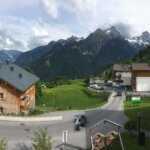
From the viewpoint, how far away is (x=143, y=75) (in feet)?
326

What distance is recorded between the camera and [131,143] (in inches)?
1624

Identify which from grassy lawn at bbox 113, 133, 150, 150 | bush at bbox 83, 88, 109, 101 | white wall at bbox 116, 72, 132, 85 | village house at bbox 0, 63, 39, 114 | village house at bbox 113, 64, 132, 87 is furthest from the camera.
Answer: village house at bbox 113, 64, 132, 87

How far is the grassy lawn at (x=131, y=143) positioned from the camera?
130 feet

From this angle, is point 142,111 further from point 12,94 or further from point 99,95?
point 99,95

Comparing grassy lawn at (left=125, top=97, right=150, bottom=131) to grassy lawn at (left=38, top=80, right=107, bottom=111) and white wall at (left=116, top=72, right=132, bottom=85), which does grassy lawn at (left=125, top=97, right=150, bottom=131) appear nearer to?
grassy lawn at (left=38, top=80, right=107, bottom=111)

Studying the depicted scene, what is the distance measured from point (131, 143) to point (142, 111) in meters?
23.6

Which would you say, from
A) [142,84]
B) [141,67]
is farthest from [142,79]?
[141,67]

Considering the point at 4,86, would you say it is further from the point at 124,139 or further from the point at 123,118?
the point at 124,139

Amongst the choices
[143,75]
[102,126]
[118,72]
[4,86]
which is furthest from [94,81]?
[102,126]

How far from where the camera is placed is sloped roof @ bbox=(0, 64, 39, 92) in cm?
6744

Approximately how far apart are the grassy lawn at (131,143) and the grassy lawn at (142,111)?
6.06 metres

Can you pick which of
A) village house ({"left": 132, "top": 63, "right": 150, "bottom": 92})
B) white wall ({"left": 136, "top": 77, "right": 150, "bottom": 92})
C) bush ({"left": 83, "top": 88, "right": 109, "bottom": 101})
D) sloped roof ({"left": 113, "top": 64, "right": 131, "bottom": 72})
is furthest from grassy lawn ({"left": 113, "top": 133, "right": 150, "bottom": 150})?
sloped roof ({"left": 113, "top": 64, "right": 131, "bottom": 72})

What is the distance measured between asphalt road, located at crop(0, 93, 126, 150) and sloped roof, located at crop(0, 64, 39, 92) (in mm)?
9815

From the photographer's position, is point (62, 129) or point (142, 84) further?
point (142, 84)
